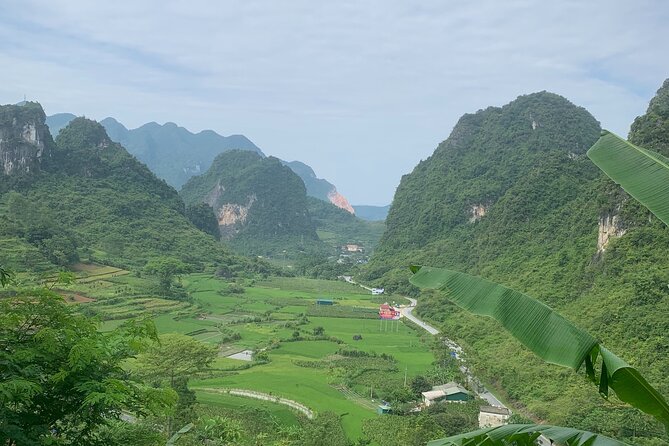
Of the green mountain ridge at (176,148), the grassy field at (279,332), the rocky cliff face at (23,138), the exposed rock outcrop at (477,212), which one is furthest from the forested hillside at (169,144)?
the grassy field at (279,332)

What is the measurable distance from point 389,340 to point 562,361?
23.7 m

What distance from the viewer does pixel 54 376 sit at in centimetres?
322

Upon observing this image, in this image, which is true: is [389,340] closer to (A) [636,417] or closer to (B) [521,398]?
(B) [521,398]

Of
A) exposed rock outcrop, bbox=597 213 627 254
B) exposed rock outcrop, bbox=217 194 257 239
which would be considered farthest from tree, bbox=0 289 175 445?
exposed rock outcrop, bbox=217 194 257 239

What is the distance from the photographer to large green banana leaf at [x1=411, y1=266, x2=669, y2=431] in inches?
74.4

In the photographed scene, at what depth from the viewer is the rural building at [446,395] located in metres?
15.3

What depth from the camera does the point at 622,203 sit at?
2000 cm

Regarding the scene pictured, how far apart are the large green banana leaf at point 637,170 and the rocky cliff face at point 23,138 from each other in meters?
43.3

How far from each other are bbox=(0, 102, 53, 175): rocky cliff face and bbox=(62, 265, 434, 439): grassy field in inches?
599

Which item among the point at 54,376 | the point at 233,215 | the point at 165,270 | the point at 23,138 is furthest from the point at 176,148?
the point at 54,376

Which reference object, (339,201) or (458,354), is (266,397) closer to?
(458,354)

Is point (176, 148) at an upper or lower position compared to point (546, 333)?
upper

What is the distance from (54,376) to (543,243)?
29648 mm

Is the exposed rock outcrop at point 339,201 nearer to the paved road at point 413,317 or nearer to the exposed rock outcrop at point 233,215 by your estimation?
the exposed rock outcrop at point 233,215
